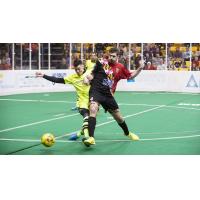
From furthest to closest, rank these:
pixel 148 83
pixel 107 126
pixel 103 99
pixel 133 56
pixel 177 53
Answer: pixel 148 83 < pixel 133 56 < pixel 177 53 < pixel 107 126 < pixel 103 99

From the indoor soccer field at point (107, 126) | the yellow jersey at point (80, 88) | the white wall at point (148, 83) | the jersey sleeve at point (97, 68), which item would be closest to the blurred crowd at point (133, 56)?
the white wall at point (148, 83)

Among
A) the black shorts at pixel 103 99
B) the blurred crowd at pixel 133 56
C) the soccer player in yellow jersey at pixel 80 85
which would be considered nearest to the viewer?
the black shorts at pixel 103 99

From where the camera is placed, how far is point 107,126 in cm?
1280

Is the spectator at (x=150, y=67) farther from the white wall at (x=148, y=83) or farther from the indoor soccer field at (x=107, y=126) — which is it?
the indoor soccer field at (x=107, y=126)

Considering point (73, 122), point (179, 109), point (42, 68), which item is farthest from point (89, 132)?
point (42, 68)

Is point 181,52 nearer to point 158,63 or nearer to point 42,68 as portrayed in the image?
point 158,63

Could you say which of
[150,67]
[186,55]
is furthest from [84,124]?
[150,67]

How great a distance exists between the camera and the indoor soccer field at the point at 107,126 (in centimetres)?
977

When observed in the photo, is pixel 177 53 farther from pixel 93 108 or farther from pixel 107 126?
pixel 93 108

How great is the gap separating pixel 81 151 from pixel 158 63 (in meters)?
15.0

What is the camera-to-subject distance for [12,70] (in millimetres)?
21031

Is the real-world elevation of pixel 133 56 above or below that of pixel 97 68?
above

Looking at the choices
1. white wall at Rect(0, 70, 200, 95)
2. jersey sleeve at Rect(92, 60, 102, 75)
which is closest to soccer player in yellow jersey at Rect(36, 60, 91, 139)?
jersey sleeve at Rect(92, 60, 102, 75)

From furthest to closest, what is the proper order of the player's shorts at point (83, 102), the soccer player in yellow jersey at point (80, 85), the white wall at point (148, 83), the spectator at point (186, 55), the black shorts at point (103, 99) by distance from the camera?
the white wall at point (148, 83) → the spectator at point (186, 55) → the player's shorts at point (83, 102) → the soccer player in yellow jersey at point (80, 85) → the black shorts at point (103, 99)
